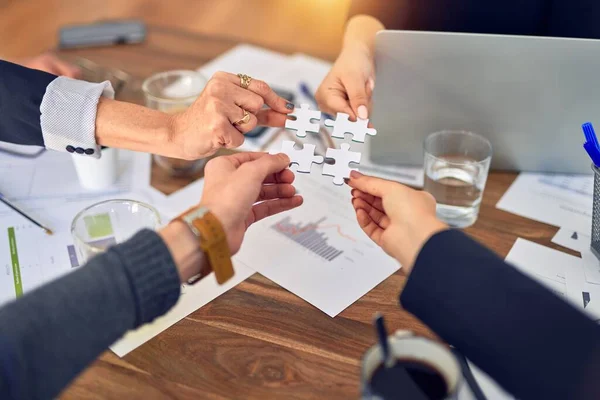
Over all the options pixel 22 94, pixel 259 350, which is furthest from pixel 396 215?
pixel 22 94

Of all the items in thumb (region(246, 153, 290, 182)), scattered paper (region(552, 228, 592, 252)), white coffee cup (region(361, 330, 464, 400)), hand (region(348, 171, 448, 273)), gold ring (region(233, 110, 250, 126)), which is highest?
gold ring (region(233, 110, 250, 126))

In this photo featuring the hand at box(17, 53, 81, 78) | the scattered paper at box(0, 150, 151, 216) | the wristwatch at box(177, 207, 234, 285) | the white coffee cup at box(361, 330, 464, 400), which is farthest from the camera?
the hand at box(17, 53, 81, 78)

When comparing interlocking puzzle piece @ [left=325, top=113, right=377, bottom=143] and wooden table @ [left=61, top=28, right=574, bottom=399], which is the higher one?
interlocking puzzle piece @ [left=325, top=113, right=377, bottom=143]

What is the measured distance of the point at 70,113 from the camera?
1372 mm

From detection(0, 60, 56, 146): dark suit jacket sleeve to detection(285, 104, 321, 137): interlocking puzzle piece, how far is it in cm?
51

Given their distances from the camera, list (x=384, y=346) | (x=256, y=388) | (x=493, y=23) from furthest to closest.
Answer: (x=493, y=23) < (x=256, y=388) < (x=384, y=346)

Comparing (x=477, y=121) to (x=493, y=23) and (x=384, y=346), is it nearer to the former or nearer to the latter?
(x=493, y=23)

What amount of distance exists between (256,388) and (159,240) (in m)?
0.29

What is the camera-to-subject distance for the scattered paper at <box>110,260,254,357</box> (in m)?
1.10

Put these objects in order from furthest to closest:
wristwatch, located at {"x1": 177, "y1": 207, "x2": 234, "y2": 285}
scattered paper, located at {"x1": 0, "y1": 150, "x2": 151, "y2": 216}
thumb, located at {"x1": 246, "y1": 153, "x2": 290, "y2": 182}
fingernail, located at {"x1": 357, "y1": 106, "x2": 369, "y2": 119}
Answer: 1. scattered paper, located at {"x1": 0, "y1": 150, "x2": 151, "y2": 216}
2. fingernail, located at {"x1": 357, "y1": 106, "x2": 369, "y2": 119}
3. thumb, located at {"x1": 246, "y1": 153, "x2": 290, "y2": 182}
4. wristwatch, located at {"x1": 177, "y1": 207, "x2": 234, "y2": 285}

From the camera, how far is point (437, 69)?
1.40m

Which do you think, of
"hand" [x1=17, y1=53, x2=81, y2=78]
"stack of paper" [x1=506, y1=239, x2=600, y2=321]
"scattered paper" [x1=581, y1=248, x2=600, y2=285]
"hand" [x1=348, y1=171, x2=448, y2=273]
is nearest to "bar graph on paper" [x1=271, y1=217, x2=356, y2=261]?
"hand" [x1=348, y1=171, x2=448, y2=273]


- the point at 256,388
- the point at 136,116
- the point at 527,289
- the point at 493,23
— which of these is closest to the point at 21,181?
the point at 136,116

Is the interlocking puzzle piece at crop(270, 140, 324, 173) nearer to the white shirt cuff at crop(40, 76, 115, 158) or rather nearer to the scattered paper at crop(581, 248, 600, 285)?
the white shirt cuff at crop(40, 76, 115, 158)
